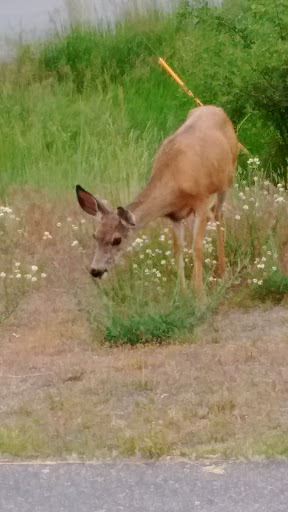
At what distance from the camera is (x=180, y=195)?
10.0m

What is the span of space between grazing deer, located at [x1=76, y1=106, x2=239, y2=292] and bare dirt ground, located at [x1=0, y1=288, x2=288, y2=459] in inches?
27.4

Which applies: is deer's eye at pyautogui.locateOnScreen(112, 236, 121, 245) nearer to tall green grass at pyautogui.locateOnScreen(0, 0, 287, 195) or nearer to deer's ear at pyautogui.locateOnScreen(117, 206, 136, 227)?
deer's ear at pyautogui.locateOnScreen(117, 206, 136, 227)

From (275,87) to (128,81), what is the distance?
588cm

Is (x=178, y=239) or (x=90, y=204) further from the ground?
(x=90, y=204)

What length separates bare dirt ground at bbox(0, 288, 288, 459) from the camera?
636cm

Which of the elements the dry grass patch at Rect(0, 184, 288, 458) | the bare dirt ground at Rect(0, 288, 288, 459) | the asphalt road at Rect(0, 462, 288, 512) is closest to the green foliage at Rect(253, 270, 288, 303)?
the dry grass patch at Rect(0, 184, 288, 458)

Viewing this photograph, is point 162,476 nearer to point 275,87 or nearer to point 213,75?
point 275,87

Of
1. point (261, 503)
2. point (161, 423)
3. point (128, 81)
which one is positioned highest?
point (261, 503)

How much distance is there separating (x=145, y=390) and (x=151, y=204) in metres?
2.68

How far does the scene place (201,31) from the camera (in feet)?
55.5

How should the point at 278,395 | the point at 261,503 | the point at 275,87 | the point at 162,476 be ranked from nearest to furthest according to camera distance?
the point at 261,503 < the point at 162,476 < the point at 278,395 < the point at 275,87

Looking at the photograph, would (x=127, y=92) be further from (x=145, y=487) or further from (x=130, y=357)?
(x=145, y=487)

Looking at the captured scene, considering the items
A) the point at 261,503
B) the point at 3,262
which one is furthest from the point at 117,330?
the point at 261,503

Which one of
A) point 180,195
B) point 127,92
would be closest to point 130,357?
point 180,195
